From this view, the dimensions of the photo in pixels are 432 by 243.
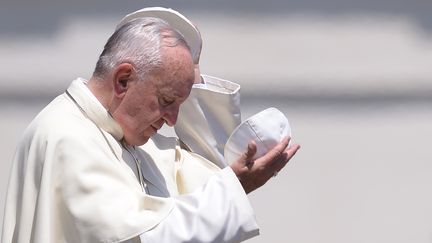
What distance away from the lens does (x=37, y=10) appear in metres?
6.66

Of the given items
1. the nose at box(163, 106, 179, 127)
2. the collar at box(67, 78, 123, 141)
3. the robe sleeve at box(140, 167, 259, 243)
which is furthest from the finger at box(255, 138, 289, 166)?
the collar at box(67, 78, 123, 141)

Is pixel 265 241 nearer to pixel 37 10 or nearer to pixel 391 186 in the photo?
pixel 391 186

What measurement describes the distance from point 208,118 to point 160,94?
0.58m

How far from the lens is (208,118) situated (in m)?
4.62

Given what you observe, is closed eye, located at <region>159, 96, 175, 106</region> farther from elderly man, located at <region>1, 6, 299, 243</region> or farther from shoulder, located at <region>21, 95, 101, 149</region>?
shoulder, located at <region>21, 95, 101, 149</region>

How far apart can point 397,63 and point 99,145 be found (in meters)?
2.91

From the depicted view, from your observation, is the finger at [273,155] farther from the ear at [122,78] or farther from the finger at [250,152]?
the ear at [122,78]

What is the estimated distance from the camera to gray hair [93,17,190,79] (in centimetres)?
404

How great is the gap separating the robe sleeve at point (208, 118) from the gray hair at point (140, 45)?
52 centimetres

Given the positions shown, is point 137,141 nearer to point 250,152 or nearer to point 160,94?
point 160,94

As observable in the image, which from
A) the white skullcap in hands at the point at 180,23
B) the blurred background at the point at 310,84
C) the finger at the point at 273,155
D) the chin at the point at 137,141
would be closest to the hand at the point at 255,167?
the finger at the point at 273,155

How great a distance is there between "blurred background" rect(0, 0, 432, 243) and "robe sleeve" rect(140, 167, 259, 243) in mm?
2625

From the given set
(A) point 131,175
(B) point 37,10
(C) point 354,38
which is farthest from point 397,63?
(A) point 131,175

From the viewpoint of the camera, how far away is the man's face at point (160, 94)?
405 centimetres
